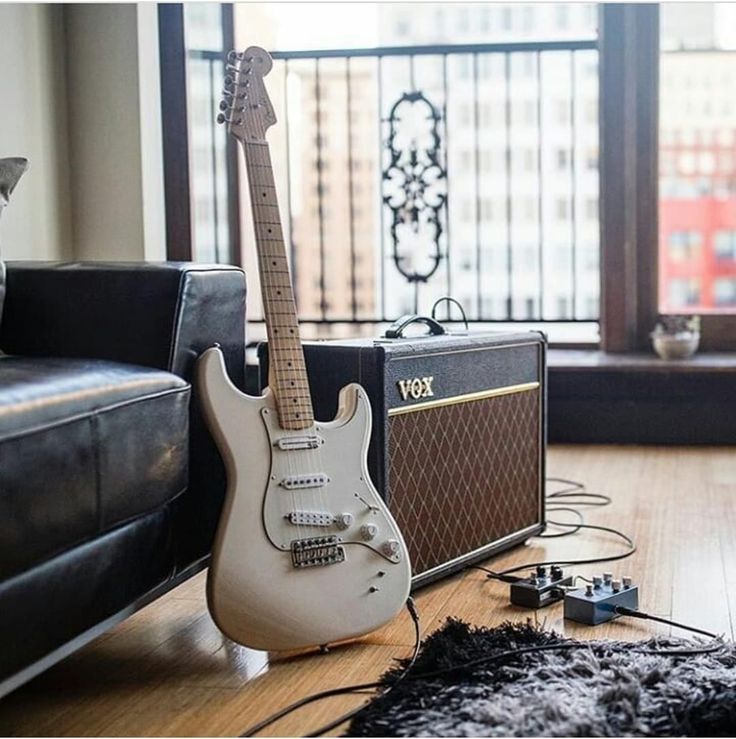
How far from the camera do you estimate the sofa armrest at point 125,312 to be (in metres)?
1.86

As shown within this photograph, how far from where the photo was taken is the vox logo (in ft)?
6.53

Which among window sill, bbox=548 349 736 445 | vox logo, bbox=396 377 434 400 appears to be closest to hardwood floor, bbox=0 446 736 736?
vox logo, bbox=396 377 434 400

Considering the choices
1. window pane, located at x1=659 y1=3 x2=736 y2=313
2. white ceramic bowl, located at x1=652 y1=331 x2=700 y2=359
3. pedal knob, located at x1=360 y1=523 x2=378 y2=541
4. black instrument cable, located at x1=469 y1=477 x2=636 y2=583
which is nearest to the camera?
pedal knob, located at x1=360 y1=523 x2=378 y2=541

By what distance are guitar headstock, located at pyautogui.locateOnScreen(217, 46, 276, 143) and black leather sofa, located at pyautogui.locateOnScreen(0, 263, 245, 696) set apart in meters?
0.25

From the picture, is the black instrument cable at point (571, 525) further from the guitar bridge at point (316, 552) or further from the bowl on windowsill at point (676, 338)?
the bowl on windowsill at point (676, 338)

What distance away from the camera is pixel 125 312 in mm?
1886

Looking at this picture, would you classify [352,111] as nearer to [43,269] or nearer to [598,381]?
[598,381]

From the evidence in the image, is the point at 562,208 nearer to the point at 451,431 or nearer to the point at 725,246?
the point at 725,246

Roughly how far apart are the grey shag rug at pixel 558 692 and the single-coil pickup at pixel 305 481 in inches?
11.4

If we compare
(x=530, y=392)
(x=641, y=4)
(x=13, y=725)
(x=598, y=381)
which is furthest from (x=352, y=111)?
(x=13, y=725)

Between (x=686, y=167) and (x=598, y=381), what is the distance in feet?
2.67

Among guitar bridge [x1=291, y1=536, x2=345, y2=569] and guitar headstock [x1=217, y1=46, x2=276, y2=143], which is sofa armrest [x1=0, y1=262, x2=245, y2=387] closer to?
guitar headstock [x1=217, y1=46, x2=276, y2=143]

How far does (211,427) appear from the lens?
5.57ft

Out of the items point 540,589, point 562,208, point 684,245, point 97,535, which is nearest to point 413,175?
point 562,208
